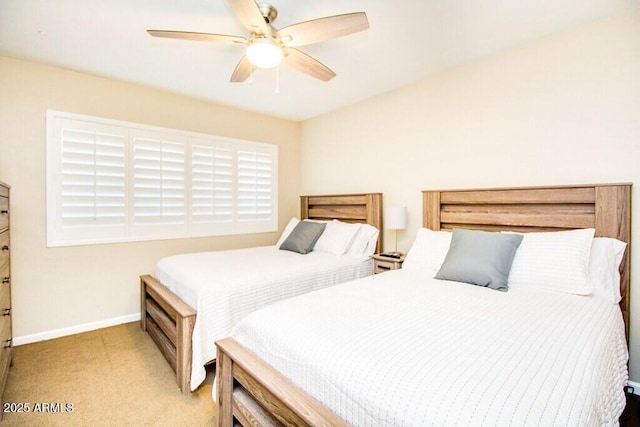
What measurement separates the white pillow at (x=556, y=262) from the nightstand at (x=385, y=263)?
0.98 metres

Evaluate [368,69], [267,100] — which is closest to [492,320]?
[368,69]

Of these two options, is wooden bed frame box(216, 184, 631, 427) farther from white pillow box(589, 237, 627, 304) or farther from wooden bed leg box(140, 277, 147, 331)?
wooden bed leg box(140, 277, 147, 331)

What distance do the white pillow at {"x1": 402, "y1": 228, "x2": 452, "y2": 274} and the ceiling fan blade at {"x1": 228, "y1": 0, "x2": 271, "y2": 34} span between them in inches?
74.8

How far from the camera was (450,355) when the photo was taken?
1045 millimetres

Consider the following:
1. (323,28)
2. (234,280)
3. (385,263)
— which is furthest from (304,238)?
(323,28)

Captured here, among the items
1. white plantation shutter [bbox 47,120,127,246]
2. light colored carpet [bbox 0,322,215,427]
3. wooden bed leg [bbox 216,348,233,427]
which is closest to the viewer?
wooden bed leg [bbox 216,348,233,427]

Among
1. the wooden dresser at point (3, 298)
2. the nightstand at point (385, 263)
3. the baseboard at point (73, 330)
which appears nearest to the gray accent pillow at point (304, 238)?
the nightstand at point (385, 263)

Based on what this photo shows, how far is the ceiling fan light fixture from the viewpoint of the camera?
1803 millimetres

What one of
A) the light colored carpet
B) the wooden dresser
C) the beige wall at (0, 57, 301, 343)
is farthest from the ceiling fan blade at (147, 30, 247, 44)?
the light colored carpet

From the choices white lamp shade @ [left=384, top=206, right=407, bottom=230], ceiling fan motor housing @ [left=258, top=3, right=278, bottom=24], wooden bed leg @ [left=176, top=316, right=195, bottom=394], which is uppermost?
ceiling fan motor housing @ [left=258, top=3, right=278, bottom=24]

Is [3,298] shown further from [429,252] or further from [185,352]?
[429,252]

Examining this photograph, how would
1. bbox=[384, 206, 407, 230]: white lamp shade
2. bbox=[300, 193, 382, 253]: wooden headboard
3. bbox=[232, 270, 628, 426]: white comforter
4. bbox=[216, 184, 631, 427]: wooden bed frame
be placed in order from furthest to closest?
bbox=[300, 193, 382, 253]: wooden headboard < bbox=[384, 206, 407, 230]: white lamp shade < bbox=[216, 184, 631, 427]: wooden bed frame < bbox=[232, 270, 628, 426]: white comforter

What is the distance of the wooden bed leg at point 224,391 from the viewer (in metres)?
1.46

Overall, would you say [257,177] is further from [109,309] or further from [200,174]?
[109,309]
